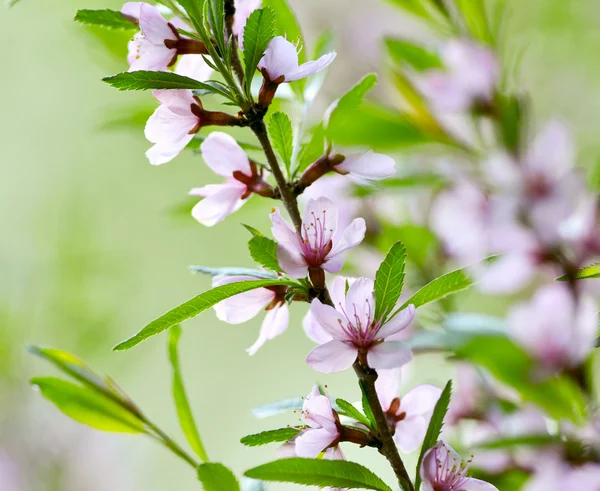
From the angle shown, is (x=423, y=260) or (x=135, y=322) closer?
(x=423, y=260)

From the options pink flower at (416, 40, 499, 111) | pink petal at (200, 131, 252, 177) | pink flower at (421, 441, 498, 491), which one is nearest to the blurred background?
pink flower at (416, 40, 499, 111)

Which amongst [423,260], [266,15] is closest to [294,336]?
[423,260]

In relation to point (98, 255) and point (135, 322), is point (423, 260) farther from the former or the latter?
point (135, 322)

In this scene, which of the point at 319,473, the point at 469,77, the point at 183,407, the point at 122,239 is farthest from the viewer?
the point at 122,239

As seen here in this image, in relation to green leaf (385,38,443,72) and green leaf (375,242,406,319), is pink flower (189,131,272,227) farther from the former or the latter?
green leaf (385,38,443,72)

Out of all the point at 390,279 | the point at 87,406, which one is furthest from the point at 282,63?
the point at 87,406

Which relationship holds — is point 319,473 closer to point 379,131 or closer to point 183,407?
point 183,407

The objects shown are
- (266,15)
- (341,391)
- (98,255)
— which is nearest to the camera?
(266,15)
